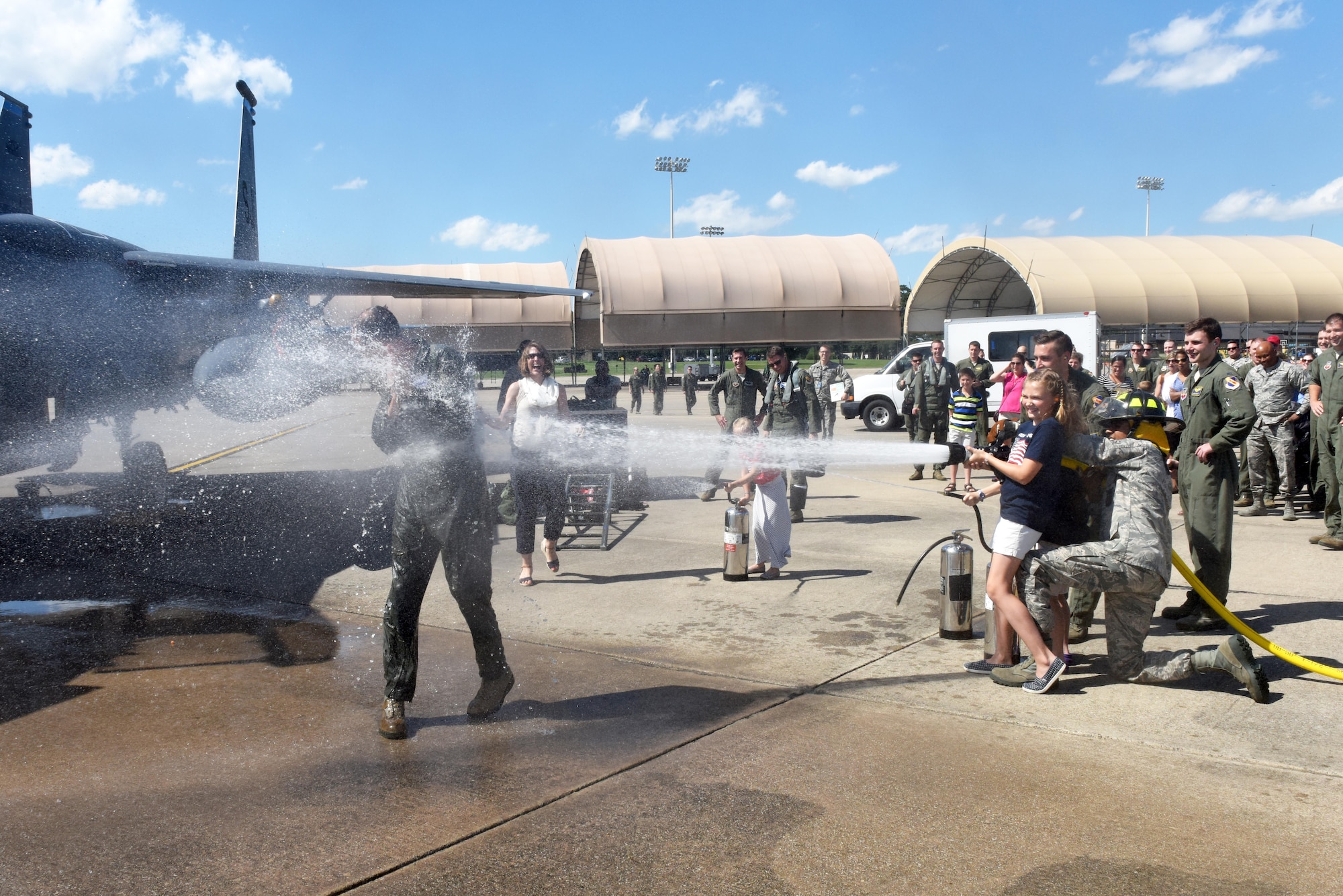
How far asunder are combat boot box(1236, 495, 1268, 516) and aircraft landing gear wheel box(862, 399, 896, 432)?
12.0 metres

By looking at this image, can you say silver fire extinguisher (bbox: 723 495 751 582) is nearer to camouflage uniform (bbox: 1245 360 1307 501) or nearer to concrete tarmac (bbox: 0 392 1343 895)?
concrete tarmac (bbox: 0 392 1343 895)

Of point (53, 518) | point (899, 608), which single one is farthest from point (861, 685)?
point (53, 518)

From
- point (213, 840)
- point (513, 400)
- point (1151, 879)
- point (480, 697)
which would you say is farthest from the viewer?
point (513, 400)

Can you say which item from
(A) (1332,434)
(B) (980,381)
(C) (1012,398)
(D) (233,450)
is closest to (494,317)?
(D) (233,450)

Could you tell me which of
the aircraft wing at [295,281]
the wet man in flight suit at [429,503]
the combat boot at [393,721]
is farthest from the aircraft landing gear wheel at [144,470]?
the combat boot at [393,721]

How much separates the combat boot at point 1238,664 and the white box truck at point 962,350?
1561 cm

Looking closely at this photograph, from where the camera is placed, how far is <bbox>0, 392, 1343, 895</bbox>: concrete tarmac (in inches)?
123

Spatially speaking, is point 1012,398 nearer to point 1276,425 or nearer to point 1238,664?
point 1276,425

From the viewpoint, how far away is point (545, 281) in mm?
47562

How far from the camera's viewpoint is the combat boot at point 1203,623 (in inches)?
227

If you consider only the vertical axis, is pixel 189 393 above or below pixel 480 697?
above

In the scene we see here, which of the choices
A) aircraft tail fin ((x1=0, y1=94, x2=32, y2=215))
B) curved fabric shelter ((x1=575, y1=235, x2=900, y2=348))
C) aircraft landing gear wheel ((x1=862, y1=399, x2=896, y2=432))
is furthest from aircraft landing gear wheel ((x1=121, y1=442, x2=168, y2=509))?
curved fabric shelter ((x1=575, y1=235, x2=900, y2=348))

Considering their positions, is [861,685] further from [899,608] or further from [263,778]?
[263,778]

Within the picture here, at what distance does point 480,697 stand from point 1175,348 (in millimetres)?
11560
